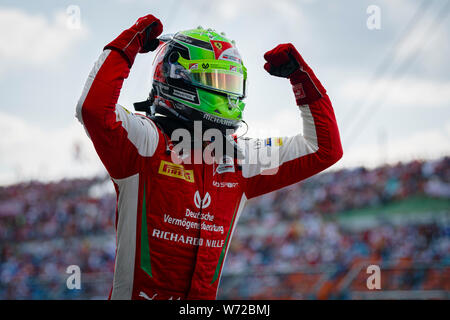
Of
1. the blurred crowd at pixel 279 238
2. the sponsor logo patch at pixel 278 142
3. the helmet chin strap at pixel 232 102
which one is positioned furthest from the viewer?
the blurred crowd at pixel 279 238

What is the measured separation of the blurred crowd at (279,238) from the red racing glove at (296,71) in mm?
6079

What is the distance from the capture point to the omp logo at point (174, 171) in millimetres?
2438

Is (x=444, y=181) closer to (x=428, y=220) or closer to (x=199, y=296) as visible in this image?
(x=428, y=220)

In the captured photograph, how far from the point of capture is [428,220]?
10766 mm

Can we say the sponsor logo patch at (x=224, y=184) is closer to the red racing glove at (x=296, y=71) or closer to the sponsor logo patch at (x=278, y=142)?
the sponsor logo patch at (x=278, y=142)

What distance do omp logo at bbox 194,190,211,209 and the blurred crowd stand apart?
6.28m

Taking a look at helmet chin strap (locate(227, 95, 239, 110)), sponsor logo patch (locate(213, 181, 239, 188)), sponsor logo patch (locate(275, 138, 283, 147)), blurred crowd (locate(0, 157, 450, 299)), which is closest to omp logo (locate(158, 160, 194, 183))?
sponsor logo patch (locate(213, 181, 239, 188))

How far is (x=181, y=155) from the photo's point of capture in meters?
2.51

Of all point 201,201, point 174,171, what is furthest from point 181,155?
point 201,201

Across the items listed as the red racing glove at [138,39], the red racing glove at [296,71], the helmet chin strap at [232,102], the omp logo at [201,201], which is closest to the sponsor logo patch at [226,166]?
the omp logo at [201,201]

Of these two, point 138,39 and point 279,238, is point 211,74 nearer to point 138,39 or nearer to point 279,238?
point 138,39

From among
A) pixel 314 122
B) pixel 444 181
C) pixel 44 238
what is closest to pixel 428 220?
pixel 444 181

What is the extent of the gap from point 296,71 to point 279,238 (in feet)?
31.9

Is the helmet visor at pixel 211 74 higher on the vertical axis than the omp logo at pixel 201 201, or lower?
higher
